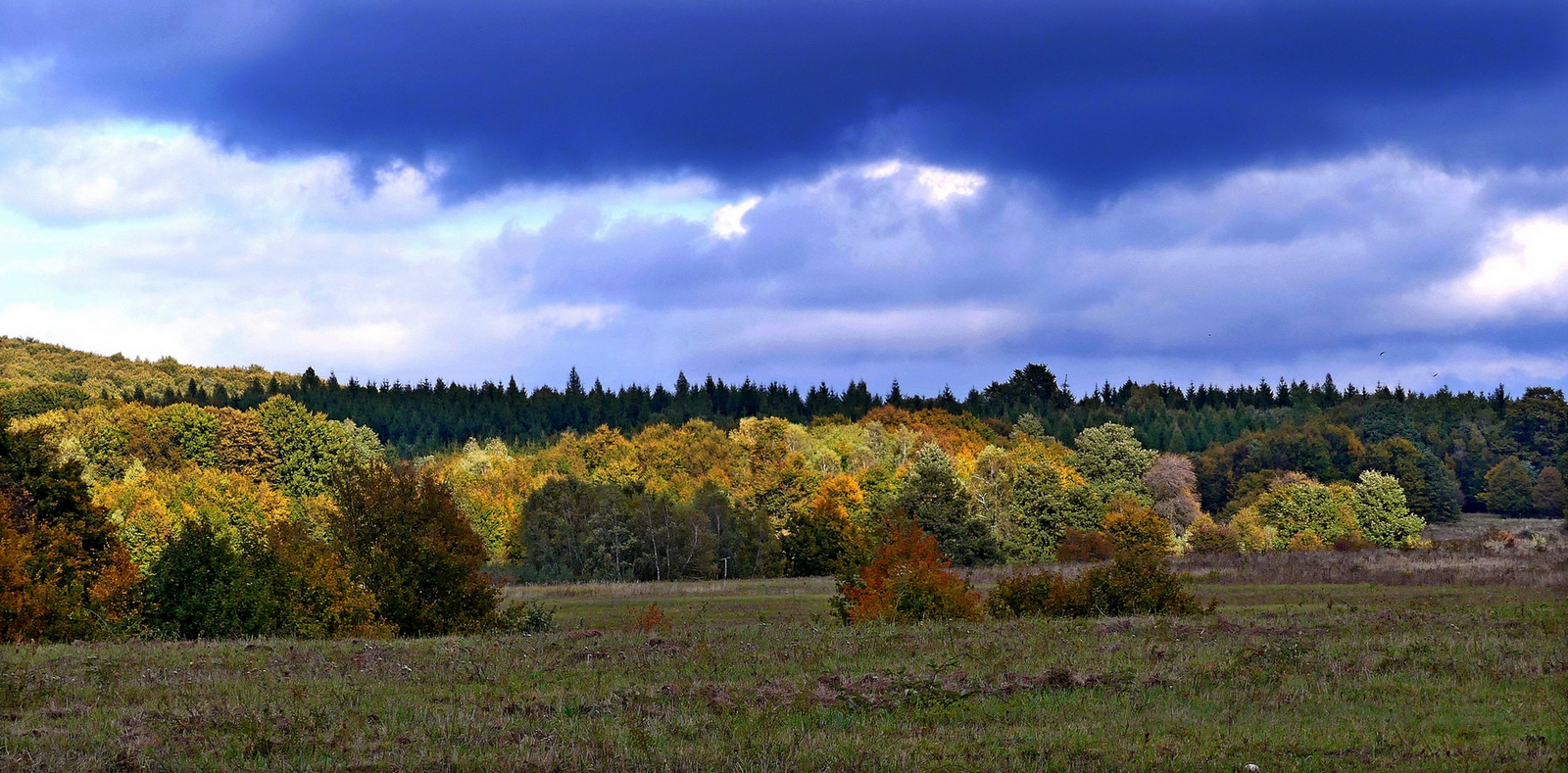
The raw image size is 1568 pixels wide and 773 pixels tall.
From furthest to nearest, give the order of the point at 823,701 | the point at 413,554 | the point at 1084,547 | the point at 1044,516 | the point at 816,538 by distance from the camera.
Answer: the point at 816,538
the point at 1044,516
the point at 1084,547
the point at 413,554
the point at 823,701

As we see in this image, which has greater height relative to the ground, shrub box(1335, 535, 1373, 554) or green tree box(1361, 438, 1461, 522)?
green tree box(1361, 438, 1461, 522)

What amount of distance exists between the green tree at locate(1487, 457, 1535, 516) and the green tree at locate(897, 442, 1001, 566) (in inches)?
4782

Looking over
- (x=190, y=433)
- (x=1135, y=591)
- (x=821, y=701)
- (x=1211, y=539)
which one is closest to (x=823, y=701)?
(x=821, y=701)

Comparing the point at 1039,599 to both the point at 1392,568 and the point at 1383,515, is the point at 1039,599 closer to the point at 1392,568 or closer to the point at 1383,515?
the point at 1392,568

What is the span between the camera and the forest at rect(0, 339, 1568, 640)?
3572cm

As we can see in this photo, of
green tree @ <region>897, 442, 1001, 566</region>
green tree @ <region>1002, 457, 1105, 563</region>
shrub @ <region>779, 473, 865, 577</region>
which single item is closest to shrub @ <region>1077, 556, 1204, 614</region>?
green tree @ <region>897, 442, 1001, 566</region>

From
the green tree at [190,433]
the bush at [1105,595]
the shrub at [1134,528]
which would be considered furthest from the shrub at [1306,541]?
the green tree at [190,433]

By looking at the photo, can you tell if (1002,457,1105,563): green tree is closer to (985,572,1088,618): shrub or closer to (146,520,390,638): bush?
(985,572,1088,618): shrub

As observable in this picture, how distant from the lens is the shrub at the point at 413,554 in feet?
130

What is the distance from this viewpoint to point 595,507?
4651 inches

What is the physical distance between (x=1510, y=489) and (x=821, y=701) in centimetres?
19730

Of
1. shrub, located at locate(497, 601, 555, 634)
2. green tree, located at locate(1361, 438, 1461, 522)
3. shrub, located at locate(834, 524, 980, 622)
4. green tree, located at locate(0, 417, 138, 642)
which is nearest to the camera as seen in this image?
green tree, located at locate(0, 417, 138, 642)

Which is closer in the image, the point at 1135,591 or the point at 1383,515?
the point at 1135,591

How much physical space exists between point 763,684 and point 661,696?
195 cm
